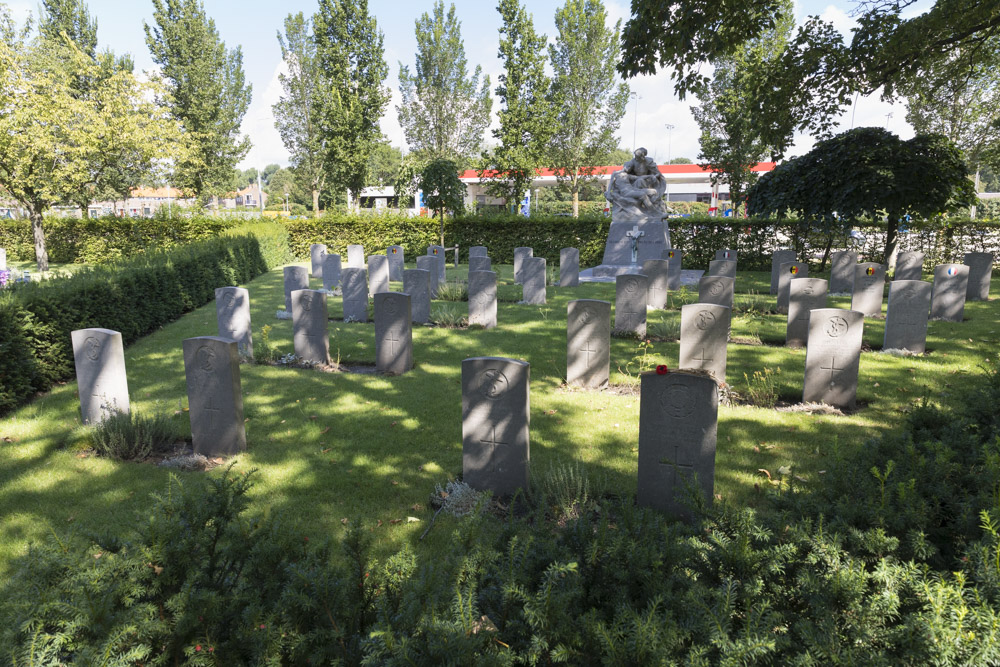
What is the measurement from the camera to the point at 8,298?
780cm

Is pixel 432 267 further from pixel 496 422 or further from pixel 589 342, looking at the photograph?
pixel 496 422

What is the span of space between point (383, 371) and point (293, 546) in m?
6.49

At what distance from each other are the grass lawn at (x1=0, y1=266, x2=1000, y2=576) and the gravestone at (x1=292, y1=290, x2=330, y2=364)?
336 millimetres

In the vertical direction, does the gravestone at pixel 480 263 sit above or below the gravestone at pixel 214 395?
above

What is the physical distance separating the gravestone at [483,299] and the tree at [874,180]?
399 inches

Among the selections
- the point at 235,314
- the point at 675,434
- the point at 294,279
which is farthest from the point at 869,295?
the point at 294,279

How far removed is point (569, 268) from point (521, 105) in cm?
1827

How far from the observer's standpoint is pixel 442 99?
145 feet

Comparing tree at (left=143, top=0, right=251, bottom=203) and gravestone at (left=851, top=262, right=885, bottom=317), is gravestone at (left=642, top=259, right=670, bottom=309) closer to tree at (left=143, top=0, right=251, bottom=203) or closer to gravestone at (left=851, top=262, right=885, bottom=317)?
gravestone at (left=851, top=262, right=885, bottom=317)

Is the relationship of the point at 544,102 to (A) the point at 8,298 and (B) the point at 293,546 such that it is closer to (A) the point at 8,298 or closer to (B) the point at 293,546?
(A) the point at 8,298

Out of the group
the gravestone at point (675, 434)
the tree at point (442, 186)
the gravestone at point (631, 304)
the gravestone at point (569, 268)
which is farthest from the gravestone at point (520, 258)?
the gravestone at point (675, 434)

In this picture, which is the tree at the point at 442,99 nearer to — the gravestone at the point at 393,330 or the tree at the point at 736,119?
the tree at the point at 736,119

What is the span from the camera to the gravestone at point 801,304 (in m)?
10.1

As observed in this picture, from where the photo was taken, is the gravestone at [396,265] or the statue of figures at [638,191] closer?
the gravestone at [396,265]
